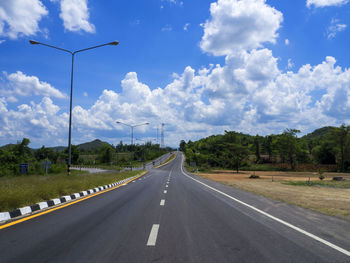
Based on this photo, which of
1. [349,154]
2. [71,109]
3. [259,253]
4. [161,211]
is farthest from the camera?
[349,154]

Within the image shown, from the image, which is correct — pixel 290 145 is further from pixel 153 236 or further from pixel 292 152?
pixel 153 236

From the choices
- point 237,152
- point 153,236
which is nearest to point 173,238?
point 153,236

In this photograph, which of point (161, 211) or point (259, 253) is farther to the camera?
point (161, 211)

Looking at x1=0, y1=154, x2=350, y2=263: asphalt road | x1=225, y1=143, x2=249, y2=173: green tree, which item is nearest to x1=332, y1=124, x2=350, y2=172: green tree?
x1=225, y1=143, x2=249, y2=173: green tree

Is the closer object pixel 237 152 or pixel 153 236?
pixel 153 236

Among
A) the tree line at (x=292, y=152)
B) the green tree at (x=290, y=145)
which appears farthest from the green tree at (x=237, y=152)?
the green tree at (x=290, y=145)

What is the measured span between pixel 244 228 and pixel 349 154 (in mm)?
85663

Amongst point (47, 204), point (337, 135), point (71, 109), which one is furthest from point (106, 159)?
point (47, 204)

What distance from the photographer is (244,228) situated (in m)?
7.01

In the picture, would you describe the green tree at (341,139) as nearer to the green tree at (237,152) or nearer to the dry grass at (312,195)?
the green tree at (237,152)

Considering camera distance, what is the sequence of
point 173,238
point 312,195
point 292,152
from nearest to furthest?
point 173,238 → point 312,195 → point 292,152

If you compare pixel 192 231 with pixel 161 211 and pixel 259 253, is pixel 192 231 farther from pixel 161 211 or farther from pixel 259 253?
pixel 161 211

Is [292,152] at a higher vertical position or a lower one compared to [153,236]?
higher

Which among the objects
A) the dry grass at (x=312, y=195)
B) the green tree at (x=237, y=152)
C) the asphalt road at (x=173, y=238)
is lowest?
the dry grass at (x=312, y=195)
